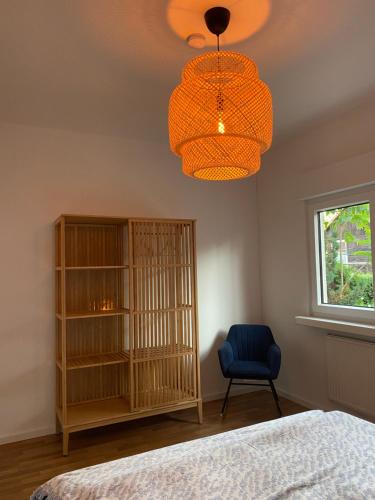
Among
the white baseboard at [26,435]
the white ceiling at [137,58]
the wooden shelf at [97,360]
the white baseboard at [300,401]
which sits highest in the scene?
the white ceiling at [137,58]

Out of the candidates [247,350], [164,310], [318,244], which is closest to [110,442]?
[164,310]

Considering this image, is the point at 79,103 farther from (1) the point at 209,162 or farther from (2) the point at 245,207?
(2) the point at 245,207

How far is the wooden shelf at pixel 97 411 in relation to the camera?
2.85m

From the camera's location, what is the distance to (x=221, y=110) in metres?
1.54

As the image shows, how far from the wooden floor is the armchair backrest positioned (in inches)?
18.4

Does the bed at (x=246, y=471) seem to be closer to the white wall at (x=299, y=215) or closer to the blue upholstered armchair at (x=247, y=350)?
the blue upholstered armchair at (x=247, y=350)

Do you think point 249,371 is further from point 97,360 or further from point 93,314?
point 93,314

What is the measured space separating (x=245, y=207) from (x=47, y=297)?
2.24 meters

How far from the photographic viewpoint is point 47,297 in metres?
3.15

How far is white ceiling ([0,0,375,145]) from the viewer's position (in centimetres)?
178

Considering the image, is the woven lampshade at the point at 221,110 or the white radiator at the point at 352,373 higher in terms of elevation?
the woven lampshade at the point at 221,110

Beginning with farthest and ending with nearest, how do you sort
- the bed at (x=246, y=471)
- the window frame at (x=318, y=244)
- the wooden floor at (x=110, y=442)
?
the window frame at (x=318, y=244)
the wooden floor at (x=110, y=442)
the bed at (x=246, y=471)

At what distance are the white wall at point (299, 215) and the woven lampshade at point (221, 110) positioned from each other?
5.35ft

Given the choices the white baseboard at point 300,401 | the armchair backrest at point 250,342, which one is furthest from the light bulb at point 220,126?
the white baseboard at point 300,401
